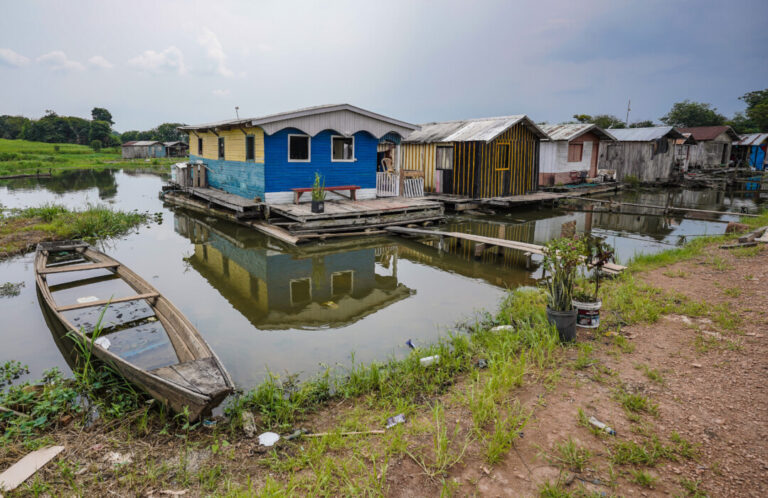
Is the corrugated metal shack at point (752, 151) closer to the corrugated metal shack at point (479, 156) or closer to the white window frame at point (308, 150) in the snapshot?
the corrugated metal shack at point (479, 156)

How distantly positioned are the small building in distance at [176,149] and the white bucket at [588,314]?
59061 millimetres

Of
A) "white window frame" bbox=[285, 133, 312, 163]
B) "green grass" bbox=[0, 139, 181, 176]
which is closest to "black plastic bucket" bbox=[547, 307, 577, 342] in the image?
"white window frame" bbox=[285, 133, 312, 163]

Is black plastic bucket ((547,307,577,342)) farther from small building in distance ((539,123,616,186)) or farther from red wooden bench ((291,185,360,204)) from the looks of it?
small building in distance ((539,123,616,186))

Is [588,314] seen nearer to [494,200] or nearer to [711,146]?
[494,200]

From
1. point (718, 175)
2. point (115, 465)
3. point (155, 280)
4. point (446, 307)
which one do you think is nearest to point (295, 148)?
point (155, 280)

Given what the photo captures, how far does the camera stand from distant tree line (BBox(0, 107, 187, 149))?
218ft

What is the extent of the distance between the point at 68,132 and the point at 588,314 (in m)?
84.4

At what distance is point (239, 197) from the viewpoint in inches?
632

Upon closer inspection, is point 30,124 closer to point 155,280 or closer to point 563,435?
point 155,280

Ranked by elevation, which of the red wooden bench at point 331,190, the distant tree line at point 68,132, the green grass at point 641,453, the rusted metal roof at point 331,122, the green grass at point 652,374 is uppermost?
the distant tree line at point 68,132

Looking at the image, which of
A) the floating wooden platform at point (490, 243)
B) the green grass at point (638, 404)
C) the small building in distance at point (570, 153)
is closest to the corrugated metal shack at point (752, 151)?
the small building in distance at point (570, 153)

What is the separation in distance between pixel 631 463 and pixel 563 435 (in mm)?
515

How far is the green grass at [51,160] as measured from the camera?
37.3 meters

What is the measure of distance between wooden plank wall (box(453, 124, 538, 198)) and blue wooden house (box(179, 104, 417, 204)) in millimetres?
3389
